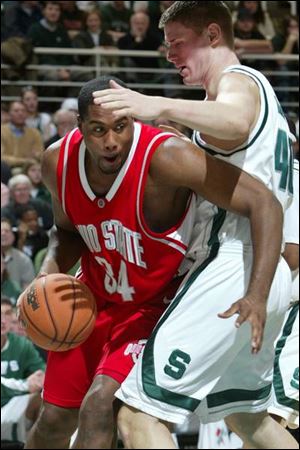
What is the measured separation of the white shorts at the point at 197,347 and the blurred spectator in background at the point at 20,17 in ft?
26.9

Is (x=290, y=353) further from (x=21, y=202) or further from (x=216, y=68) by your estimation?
(x=21, y=202)

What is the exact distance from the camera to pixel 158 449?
3551 mm

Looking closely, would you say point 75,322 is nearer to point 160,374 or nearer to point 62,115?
point 160,374

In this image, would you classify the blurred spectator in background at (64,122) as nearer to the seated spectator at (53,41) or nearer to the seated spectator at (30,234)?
the seated spectator at (53,41)

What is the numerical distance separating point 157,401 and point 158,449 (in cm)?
20

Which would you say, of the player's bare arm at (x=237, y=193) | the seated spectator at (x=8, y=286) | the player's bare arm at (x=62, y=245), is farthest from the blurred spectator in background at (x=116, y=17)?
the player's bare arm at (x=237, y=193)

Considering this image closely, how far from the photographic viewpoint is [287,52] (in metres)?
12.6

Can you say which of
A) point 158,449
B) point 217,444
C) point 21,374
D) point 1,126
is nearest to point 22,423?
Result: point 21,374

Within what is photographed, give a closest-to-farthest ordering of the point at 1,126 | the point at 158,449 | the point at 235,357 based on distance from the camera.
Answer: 1. the point at 158,449
2. the point at 235,357
3. the point at 1,126

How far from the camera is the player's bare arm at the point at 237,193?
3.65 m

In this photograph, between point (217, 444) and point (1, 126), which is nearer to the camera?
A: point (217, 444)

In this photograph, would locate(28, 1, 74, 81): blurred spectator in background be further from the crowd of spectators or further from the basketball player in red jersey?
the basketball player in red jersey

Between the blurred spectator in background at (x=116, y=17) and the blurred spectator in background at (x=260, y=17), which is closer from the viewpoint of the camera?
the blurred spectator in background at (x=116, y=17)

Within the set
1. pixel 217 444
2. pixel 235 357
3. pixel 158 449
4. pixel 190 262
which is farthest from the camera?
pixel 217 444
